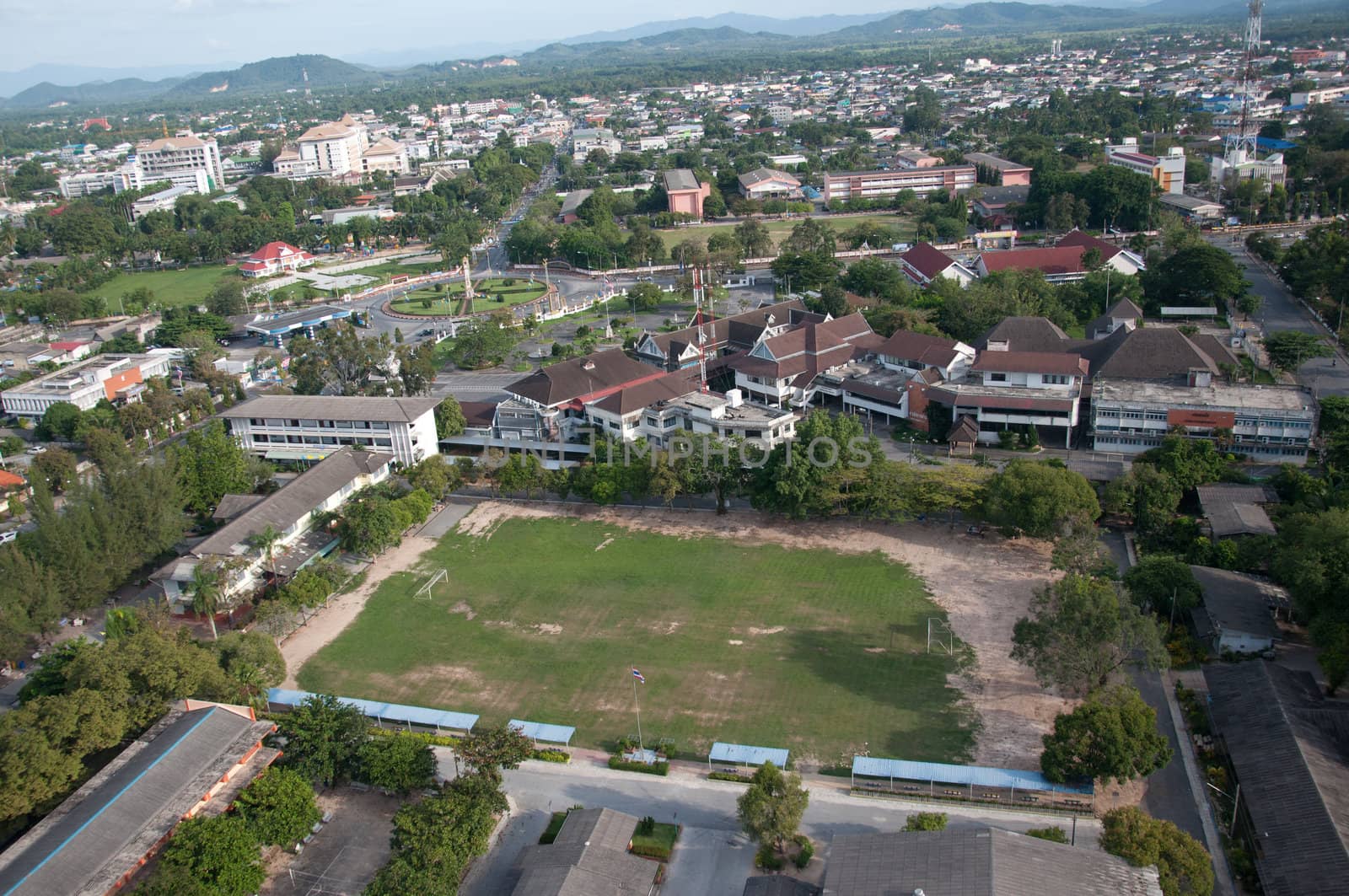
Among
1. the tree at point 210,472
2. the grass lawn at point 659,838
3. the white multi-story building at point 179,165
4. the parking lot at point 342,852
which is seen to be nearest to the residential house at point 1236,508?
the grass lawn at point 659,838

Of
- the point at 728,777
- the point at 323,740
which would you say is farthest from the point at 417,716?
the point at 728,777

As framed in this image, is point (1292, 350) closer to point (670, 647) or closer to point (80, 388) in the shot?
point (670, 647)

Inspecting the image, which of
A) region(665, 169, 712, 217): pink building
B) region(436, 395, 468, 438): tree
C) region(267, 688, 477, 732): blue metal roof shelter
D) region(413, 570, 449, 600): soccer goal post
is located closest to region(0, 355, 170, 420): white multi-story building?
region(436, 395, 468, 438): tree

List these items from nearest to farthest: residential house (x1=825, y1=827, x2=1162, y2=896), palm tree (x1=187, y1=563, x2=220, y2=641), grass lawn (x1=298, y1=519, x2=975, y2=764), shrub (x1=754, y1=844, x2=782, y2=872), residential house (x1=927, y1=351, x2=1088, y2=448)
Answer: residential house (x1=825, y1=827, x2=1162, y2=896), shrub (x1=754, y1=844, x2=782, y2=872), grass lawn (x1=298, y1=519, x2=975, y2=764), palm tree (x1=187, y1=563, x2=220, y2=641), residential house (x1=927, y1=351, x2=1088, y2=448)

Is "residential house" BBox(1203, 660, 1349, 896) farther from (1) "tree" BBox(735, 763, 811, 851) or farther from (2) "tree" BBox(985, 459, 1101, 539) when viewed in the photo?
(1) "tree" BBox(735, 763, 811, 851)

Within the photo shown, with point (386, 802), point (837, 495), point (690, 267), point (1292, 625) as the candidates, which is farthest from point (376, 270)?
point (1292, 625)

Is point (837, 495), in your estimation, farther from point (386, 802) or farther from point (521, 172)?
point (521, 172)

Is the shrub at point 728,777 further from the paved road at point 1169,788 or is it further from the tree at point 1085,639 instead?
the paved road at point 1169,788
